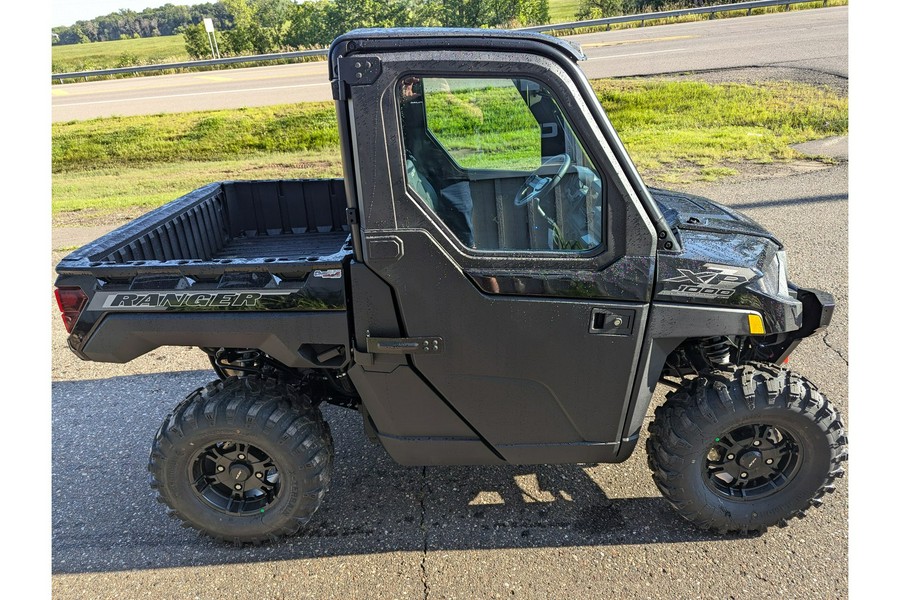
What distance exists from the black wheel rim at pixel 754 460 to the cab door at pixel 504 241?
1.76 feet

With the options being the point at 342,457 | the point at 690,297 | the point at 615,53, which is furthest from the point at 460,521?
the point at 615,53

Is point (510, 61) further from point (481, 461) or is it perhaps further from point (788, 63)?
point (788, 63)

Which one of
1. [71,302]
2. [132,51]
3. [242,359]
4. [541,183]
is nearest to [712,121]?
[541,183]

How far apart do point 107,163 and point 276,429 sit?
1088 centimetres

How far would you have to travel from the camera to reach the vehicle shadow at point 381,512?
2939 mm

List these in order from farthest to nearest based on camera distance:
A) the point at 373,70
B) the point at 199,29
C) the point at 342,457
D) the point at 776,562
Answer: the point at 199,29, the point at 342,457, the point at 776,562, the point at 373,70

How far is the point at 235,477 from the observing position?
115 inches

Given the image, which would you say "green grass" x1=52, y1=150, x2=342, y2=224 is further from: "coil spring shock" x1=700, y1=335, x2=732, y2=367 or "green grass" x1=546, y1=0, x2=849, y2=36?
"green grass" x1=546, y1=0, x2=849, y2=36

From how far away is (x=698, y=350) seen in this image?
9.62 feet

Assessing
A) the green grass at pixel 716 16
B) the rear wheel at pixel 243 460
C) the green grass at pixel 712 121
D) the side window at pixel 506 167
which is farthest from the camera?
the green grass at pixel 716 16

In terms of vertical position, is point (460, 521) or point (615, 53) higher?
point (615, 53)

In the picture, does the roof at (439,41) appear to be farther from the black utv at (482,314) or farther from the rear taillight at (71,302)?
the rear taillight at (71,302)

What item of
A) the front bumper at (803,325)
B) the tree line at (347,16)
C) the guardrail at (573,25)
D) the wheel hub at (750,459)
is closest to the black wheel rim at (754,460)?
the wheel hub at (750,459)

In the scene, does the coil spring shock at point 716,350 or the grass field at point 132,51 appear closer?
the coil spring shock at point 716,350
